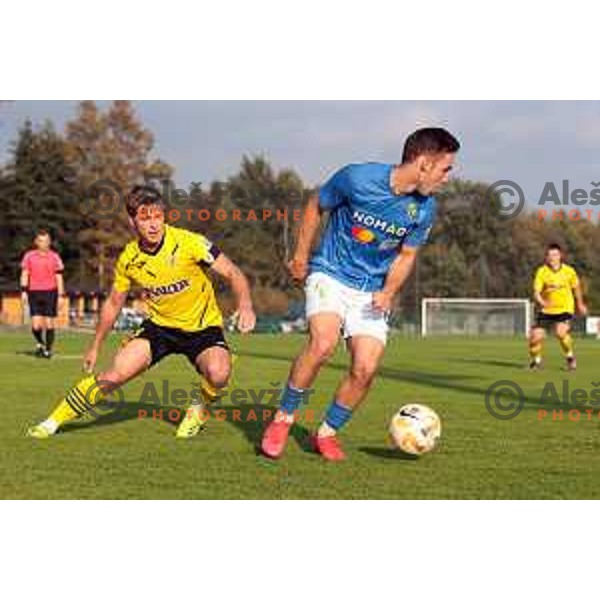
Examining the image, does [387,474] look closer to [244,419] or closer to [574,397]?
[244,419]

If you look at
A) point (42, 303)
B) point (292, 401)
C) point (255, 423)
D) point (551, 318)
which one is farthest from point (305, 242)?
point (42, 303)

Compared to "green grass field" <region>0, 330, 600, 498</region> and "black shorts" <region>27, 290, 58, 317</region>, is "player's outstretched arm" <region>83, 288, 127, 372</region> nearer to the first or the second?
"green grass field" <region>0, 330, 600, 498</region>

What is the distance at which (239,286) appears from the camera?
703cm

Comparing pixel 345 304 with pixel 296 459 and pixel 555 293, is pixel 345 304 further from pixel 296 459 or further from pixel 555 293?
pixel 555 293

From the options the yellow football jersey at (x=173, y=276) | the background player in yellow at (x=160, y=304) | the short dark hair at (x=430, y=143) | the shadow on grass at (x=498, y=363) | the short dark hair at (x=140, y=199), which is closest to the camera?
the short dark hair at (x=430, y=143)

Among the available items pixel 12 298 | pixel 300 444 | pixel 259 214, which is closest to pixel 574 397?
pixel 300 444

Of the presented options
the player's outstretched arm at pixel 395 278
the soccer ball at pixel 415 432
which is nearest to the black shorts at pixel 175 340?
the player's outstretched arm at pixel 395 278

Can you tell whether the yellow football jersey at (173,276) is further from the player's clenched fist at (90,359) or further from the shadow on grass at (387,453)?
the shadow on grass at (387,453)

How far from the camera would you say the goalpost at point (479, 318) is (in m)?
52.8

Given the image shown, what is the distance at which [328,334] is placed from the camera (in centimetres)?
652

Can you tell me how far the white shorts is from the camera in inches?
259

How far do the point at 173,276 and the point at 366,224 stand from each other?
162cm

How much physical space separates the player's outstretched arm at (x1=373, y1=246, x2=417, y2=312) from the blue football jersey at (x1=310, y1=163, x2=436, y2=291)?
71 millimetres
